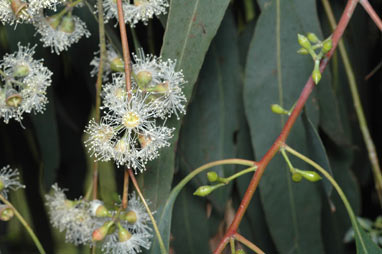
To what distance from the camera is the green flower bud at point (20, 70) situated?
103 centimetres

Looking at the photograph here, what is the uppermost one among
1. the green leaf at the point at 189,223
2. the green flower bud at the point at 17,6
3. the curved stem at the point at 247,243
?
the green flower bud at the point at 17,6

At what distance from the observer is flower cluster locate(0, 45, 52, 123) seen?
99cm

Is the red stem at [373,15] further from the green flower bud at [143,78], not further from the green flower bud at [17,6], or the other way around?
the green flower bud at [17,6]

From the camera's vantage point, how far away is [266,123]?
129cm

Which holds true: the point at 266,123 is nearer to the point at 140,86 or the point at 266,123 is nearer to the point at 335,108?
the point at 335,108

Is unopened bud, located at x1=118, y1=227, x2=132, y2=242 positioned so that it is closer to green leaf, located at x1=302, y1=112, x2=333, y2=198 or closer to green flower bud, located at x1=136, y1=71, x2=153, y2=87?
green flower bud, located at x1=136, y1=71, x2=153, y2=87

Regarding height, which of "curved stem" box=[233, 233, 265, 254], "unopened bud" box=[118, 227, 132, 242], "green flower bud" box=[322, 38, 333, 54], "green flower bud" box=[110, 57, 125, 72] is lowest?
"curved stem" box=[233, 233, 265, 254]

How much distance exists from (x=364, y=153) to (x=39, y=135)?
0.96m

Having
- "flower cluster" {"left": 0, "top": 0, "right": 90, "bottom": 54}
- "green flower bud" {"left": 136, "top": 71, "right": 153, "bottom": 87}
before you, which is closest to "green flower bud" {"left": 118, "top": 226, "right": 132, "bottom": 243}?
"green flower bud" {"left": 136, "top": 71, "right": 153, "bottom": 87}

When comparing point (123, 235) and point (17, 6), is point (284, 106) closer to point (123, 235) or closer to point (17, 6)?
point (123, 235)

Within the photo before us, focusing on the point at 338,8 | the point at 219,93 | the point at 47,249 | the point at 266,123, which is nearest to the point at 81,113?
the point at 47,249

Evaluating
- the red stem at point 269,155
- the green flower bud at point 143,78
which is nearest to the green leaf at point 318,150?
the red stem at point 269,155

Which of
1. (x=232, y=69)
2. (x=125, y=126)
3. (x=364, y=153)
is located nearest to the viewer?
(x=125, y=126)

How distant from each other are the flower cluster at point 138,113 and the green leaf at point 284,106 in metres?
0.32
